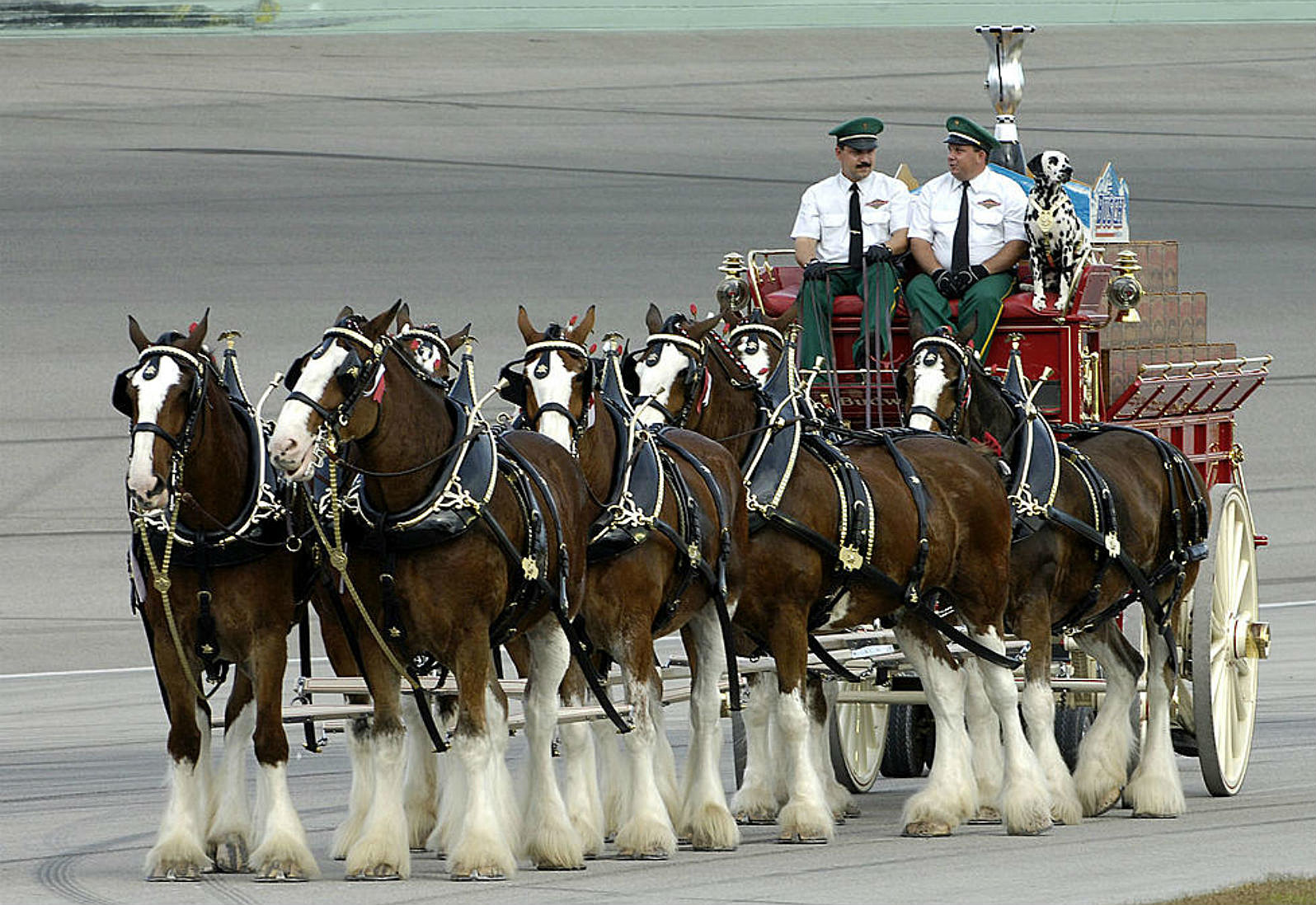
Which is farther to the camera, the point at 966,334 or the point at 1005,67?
the point at 1005,67

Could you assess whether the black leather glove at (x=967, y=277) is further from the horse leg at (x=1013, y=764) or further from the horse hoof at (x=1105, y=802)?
the horse hoof at (x=1105, y=802)

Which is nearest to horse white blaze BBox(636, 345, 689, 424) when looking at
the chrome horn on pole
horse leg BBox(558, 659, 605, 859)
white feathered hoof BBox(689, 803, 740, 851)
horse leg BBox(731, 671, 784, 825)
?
horse leg BBox(731, 671, 784, 825)

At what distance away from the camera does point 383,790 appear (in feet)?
28.3

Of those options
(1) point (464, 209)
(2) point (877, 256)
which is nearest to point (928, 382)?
(2) point (877, 256)

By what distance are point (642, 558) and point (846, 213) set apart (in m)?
3.37

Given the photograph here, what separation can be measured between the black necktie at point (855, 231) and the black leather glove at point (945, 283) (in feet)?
1.22

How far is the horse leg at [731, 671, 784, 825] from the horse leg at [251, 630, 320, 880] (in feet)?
7.44

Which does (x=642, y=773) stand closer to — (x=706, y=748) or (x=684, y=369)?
(x=706, y=748)

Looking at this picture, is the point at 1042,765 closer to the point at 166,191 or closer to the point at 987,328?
the point at 987,328

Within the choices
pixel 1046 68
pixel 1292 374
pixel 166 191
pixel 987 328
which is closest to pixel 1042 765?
pixel 987 328

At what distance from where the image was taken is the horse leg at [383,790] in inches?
336

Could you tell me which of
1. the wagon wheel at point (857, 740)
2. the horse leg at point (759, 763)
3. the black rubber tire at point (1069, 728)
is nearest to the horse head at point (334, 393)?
the horse leg at point (759, 763)

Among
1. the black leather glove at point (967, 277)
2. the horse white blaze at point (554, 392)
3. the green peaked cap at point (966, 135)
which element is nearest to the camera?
the horse white blaze at point (554, 392)

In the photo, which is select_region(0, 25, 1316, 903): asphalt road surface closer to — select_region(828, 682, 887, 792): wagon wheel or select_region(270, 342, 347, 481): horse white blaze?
select_region(828, 682, 887, 792): wagon wheel
